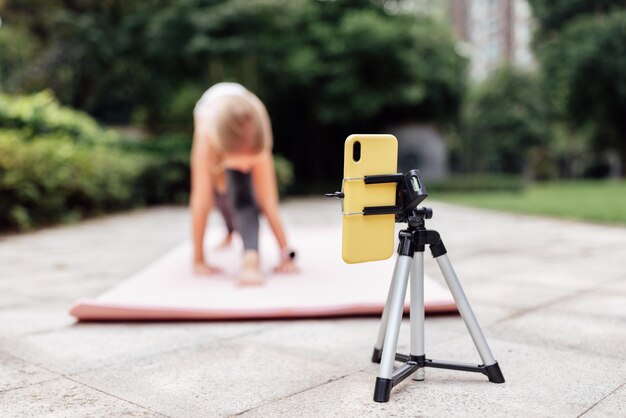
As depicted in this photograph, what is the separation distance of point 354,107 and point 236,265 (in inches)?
463

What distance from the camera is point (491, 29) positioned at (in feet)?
168

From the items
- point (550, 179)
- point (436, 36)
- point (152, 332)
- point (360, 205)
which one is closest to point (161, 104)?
point (436, 36)

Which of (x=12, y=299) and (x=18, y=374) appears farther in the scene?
(x=12, y=299)

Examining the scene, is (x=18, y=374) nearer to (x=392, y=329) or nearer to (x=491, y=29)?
(x=392, y=329)

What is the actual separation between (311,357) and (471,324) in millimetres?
778

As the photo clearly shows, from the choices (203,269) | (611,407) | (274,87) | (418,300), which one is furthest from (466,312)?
(274,87)

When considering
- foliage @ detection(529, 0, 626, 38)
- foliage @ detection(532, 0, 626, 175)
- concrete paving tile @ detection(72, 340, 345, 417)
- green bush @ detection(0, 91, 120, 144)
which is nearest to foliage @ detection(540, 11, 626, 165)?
foliage @ detection(532, 0, 626, 175)

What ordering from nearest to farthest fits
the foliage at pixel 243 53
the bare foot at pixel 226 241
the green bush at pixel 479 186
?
1. the bare foot at pixel 226 241
2. the foliage at pixel 243 53
3. the green bush at pixel 479 186

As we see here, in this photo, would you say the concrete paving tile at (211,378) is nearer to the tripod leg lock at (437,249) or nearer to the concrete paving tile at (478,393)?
the concrete paving tile at (478,393)

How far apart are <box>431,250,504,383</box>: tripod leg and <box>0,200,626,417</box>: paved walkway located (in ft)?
0.18

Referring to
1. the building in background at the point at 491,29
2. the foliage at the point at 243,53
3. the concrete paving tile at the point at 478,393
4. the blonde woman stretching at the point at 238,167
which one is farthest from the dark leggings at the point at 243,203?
the building in background at the point at 491,29

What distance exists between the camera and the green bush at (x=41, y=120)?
32.7ft

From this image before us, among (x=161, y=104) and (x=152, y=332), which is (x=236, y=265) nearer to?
(x=152, y=332)

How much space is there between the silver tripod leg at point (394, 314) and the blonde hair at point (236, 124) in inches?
93.3
